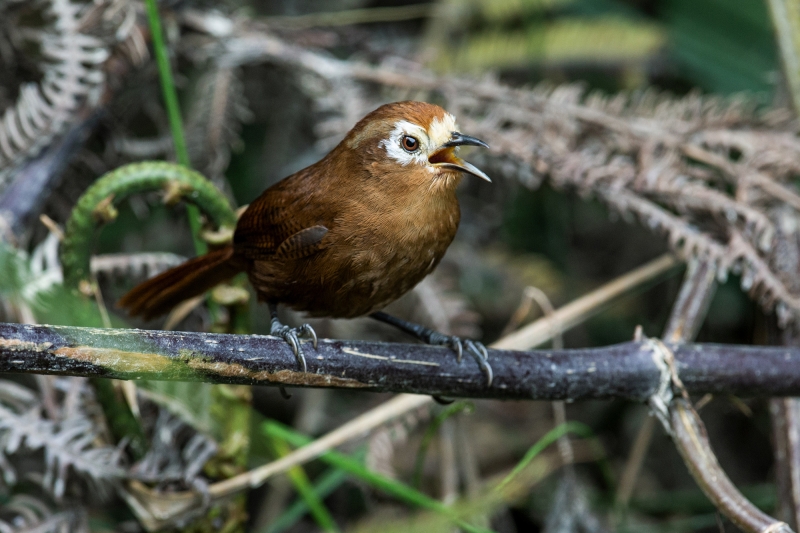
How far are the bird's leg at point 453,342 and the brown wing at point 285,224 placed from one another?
471 mm

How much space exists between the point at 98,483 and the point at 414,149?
130 cm

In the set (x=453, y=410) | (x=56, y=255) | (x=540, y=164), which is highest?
(x=540, y=164)

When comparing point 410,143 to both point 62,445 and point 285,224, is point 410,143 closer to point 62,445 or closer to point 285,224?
point 285,224

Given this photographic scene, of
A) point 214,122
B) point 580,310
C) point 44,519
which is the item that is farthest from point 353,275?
point 214,122

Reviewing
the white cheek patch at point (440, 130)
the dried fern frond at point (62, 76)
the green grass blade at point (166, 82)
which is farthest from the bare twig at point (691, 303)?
the dried fern frond at point (62, 76)

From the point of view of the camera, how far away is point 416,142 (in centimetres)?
216

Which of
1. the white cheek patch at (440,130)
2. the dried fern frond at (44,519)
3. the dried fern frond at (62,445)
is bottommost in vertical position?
the dried fern frond at (44,519)

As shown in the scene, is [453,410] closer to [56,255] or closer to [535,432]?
[56,255]

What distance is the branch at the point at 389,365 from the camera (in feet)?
4.77

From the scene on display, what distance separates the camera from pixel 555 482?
354 cm

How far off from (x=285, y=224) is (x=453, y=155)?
522 millimetres

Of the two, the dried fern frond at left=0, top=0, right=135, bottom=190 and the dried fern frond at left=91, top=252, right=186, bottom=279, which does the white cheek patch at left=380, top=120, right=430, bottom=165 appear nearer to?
the dried fern frond at left=91, top=252, right=186, bottom=279

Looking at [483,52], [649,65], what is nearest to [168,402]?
[483,52]

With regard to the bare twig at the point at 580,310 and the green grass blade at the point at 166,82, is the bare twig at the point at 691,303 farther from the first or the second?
the green grass blade at the point at 166,82
